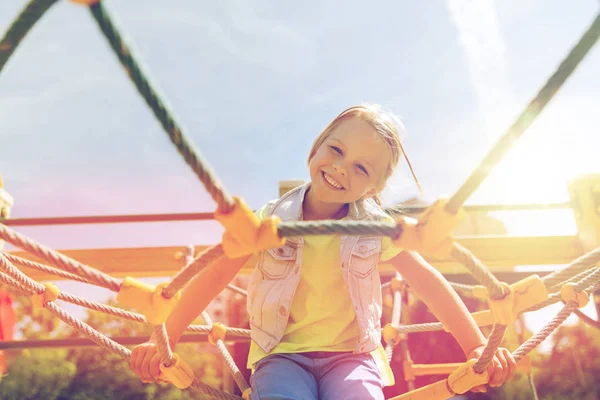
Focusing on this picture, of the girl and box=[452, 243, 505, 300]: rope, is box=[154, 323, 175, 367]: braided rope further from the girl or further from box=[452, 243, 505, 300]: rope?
box=[452, 243, 505, 300]: rope

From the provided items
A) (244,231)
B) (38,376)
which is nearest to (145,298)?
(244,231)

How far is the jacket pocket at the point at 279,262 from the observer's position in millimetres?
964

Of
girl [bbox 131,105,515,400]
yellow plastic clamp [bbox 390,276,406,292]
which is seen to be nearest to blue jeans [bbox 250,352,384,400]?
girl [bbox 131,105,515,400]

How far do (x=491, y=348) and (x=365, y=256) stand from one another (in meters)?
0.34

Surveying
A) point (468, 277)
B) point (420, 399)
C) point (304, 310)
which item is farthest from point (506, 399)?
point (304, 310)

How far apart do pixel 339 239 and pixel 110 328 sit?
325 cm

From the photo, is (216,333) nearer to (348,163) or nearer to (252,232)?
(348,163)

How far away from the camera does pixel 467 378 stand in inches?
32.5

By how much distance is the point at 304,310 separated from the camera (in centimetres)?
95

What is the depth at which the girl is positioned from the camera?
34.3 inches

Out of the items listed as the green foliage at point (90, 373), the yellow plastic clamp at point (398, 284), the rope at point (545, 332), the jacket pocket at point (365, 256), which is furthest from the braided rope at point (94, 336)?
the green foliage at point (90, 373)

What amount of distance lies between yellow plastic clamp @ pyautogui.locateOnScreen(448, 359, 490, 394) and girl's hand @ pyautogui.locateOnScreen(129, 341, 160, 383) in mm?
554

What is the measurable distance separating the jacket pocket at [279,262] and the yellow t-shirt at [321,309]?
0.03m

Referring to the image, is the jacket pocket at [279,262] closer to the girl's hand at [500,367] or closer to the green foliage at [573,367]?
the girl's hand at [500,367]
